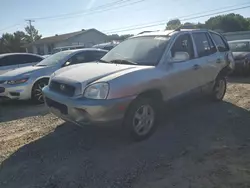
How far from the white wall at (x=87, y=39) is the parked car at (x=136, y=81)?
34.5 metres

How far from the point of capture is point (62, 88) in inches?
162

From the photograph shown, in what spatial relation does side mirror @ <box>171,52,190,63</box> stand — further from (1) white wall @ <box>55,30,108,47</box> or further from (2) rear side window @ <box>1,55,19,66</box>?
(1) white wall @ <box>55,30,108,47</box>

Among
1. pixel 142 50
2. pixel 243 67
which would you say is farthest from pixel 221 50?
pixel 243 67

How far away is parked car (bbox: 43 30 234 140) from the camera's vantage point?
3.70 m

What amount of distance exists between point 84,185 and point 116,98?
1.23 meters

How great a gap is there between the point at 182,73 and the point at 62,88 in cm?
212

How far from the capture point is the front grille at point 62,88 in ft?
12.8

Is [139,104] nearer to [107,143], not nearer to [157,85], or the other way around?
[157,85]

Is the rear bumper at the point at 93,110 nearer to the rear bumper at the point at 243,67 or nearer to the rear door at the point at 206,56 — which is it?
the rear door at the point at 206,56

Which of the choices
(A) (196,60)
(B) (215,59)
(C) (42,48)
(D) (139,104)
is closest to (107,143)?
(D) (139,104)

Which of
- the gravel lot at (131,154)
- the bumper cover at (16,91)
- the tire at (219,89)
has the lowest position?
the gravel lot at (131,154)

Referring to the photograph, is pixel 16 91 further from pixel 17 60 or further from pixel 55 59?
pixel 17 60

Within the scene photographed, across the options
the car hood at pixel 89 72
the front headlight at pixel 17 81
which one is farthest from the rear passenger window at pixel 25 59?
the car hood at pixel 89 72

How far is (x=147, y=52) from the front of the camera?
4637 millimetres
